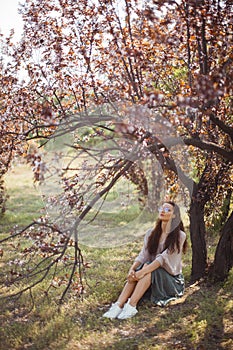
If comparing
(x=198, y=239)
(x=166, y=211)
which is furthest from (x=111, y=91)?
(x=198, y=239)

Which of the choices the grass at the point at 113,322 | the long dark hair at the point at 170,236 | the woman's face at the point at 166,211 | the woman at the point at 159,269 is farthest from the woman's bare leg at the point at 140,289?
the woman's face at the point at 166,211

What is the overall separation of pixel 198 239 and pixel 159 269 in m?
0.86

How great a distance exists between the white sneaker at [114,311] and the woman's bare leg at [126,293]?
66 millimetres

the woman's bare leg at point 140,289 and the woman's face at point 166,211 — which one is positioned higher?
the woman's face at point 166,211

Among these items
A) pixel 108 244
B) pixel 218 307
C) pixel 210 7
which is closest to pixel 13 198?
pixel 108 244

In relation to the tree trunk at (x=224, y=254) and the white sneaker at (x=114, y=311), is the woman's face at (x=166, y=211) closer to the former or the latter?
the tree trunk at (x=224, y=254)

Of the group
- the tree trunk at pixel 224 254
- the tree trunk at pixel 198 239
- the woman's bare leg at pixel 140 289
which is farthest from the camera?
the tree trunk at pixel 198 239

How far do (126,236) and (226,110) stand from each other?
2248mm

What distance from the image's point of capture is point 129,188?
635 cm

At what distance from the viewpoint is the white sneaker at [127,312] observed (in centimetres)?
564

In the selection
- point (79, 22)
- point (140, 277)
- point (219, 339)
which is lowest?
point (219, 339)

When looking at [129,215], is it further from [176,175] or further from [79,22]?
[79,22]

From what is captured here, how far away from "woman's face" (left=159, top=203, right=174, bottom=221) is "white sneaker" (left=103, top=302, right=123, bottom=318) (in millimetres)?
1177

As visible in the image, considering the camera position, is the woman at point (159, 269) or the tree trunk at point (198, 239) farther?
the tree trunk at point (198, 239)
